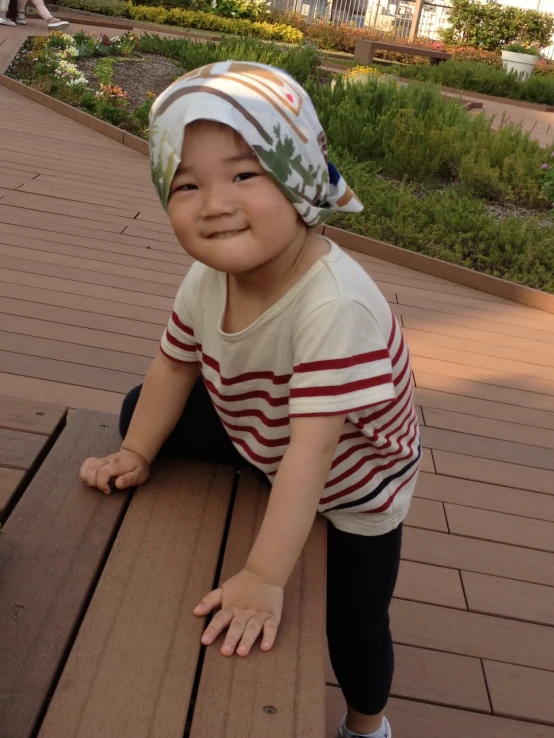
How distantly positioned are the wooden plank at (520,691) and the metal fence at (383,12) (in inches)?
952

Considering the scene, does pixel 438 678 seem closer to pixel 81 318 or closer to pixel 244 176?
pixel 244 176

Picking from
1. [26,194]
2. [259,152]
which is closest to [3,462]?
[259,152]

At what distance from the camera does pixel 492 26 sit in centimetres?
2125

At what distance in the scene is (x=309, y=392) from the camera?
4.35 ft

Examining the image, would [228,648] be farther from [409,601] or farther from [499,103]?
[499,103]

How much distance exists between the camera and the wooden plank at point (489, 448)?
3.02 metres

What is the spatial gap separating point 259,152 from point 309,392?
0.34 m

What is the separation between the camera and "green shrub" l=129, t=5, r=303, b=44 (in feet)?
60.3

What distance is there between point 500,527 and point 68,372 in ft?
4.84

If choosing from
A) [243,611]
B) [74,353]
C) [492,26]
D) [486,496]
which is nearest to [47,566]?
[243,611]

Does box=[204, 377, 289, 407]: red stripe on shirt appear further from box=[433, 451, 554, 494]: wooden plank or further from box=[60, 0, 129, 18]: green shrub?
box=[60, 0, 129, 18]: green shrub

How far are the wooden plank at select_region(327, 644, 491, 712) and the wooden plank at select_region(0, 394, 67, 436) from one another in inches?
31.4

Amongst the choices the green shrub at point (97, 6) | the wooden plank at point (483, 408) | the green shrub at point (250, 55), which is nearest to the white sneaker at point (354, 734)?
the wooden plank at point (483, 408)

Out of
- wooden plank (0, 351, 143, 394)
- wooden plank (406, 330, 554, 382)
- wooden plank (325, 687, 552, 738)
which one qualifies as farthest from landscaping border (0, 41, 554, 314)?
wooden plank (325, 687, 552, 738)
